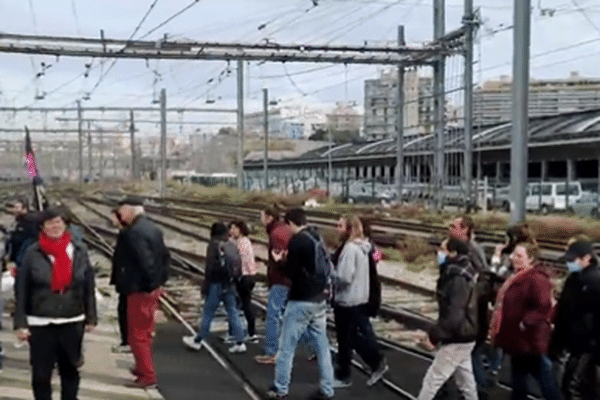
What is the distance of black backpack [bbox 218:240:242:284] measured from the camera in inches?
437

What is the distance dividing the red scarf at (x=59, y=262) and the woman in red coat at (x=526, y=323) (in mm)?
3351

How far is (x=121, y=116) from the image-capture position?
300 feet

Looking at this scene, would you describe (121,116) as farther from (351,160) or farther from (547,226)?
(547,226)

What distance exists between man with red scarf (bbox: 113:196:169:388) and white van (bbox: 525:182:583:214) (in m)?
33.3

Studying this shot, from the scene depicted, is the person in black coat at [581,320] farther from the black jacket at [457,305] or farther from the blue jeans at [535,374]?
the black jacket at [457,305]

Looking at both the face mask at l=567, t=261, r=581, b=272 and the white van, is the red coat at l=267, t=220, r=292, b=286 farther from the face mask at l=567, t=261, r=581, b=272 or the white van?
the white van

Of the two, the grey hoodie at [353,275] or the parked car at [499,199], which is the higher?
the grey hoodie at [353,275]

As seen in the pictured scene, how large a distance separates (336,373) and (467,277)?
8.17 ft

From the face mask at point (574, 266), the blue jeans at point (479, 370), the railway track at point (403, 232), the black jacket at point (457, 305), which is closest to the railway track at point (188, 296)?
the blue jeans at point (479, 370)

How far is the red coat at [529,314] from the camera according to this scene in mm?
7406

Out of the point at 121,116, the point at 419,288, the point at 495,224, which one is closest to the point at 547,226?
the point at 495,224

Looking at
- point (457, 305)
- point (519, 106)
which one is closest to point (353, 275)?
point (457, 305)

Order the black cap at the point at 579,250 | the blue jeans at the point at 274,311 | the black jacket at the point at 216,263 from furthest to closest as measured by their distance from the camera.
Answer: the black jacket at the point at 216,263 → the blue jeans at the point at 274,311 → the black cap at the point at 579,250

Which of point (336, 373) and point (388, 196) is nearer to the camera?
point (336, 373)
